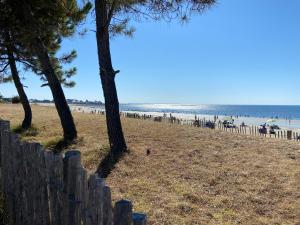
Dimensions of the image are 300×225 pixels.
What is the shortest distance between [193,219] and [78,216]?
453 cm

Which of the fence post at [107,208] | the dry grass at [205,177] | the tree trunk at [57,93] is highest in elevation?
the tree trunk at [57,93]

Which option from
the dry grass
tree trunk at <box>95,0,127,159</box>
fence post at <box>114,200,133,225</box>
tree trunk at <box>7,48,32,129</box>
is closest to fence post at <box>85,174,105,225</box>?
fence post at <box>114,200,133,225</box>

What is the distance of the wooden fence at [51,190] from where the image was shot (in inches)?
141

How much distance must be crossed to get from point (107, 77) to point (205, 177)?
4.46m

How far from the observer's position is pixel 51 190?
179 inches

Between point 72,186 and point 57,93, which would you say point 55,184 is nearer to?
point 72,186

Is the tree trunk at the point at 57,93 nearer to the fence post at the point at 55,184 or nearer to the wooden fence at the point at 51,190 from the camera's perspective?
the wooden fence at the point at 51,190

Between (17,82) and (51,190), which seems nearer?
(51,190)

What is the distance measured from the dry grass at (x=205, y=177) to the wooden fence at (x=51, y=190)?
2998 millimetres

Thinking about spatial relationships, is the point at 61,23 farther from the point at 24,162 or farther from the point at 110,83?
the point at 24,162

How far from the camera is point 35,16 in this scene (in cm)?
1689

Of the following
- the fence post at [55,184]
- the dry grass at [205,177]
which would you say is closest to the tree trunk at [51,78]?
the dry grass at [205,177]

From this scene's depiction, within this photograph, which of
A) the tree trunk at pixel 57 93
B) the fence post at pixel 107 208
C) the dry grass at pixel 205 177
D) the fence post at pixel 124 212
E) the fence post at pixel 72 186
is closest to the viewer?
the fence post at pixel 124 212

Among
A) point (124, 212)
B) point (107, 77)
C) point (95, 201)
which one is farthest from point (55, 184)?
point (107, 77)
